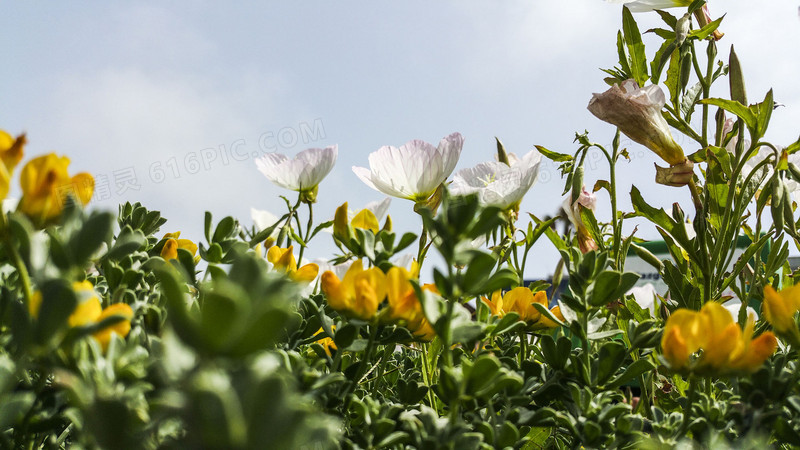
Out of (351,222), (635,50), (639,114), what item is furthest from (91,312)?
(635,50)

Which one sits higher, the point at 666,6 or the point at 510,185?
the point at 666,6

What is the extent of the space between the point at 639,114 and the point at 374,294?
574 mm

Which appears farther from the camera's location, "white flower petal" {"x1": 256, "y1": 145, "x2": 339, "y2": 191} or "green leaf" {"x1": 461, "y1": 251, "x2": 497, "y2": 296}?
"white flower petal" {"x1": 256, "y1": 145, "x2": 339, "y2": 191}

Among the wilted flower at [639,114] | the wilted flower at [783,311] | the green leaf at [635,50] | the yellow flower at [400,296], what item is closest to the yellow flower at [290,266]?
the yellow flower at [400,296]

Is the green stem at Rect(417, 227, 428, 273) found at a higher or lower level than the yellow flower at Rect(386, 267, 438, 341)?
higher

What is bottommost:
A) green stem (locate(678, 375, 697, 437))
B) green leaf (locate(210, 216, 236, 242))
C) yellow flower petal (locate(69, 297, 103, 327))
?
green stem (locate(678, 375, 697, 437))

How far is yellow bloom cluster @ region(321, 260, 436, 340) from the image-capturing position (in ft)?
1.35

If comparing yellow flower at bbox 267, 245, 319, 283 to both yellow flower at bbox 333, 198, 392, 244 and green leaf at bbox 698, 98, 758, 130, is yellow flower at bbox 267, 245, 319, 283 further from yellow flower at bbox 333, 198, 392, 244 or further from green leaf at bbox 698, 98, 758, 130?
green leaf at bbox 698, 98, 758, 130

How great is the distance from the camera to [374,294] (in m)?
0.41

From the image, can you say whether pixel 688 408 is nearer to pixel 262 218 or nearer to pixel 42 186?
pixel 42 186

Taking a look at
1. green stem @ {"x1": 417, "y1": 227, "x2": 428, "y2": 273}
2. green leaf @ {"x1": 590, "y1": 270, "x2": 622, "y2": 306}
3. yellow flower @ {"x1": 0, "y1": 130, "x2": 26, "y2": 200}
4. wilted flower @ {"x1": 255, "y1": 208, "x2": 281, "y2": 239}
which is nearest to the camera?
yellow flower @ {"x1": 0, "y1": 130, "x2": 26, "y2": 200}

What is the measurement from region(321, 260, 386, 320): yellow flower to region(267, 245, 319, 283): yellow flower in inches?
3.7

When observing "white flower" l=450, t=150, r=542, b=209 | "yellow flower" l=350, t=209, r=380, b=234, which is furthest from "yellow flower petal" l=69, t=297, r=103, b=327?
"white flower" l=450, t=150, r=542, b=209

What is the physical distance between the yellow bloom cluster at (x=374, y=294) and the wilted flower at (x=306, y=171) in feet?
1.65
